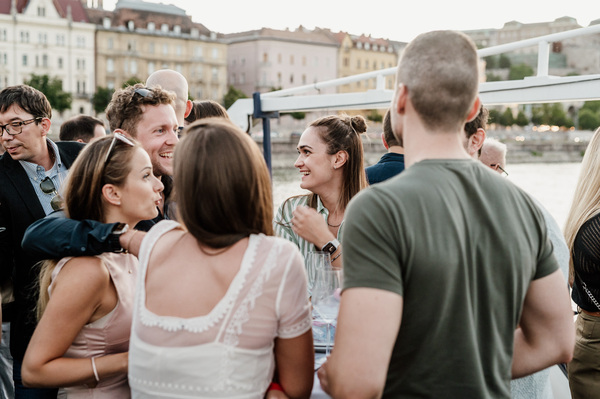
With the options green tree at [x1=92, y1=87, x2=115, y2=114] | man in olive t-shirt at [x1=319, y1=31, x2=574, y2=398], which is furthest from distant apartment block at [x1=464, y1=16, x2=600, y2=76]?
man in olive t-shirt at [x1=319, y1=31, x2=574, y2=398]

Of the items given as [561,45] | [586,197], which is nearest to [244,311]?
[586,197]

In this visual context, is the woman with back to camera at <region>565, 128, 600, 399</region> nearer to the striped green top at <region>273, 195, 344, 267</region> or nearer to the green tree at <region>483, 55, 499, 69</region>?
the striped green top at <region>273, 195, 344, 267</region>

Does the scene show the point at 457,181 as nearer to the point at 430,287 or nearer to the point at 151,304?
the point at 430,287

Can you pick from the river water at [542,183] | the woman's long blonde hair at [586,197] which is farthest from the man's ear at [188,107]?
the river water at [542,183]

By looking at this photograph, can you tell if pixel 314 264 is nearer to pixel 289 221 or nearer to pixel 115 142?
pixel 115 142

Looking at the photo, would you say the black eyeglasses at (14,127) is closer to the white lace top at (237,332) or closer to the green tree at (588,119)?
the white lace top at (237,332)

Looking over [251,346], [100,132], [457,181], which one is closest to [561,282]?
[457,181]

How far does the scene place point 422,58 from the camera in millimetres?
1234

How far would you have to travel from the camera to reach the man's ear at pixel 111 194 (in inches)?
66.3

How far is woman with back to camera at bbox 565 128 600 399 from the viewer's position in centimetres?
227

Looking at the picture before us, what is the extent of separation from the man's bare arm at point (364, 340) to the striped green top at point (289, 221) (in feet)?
4.96

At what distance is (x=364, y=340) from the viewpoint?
3.78 feet

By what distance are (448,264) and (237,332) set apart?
45 centimetres

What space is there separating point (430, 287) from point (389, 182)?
0.22 meters
